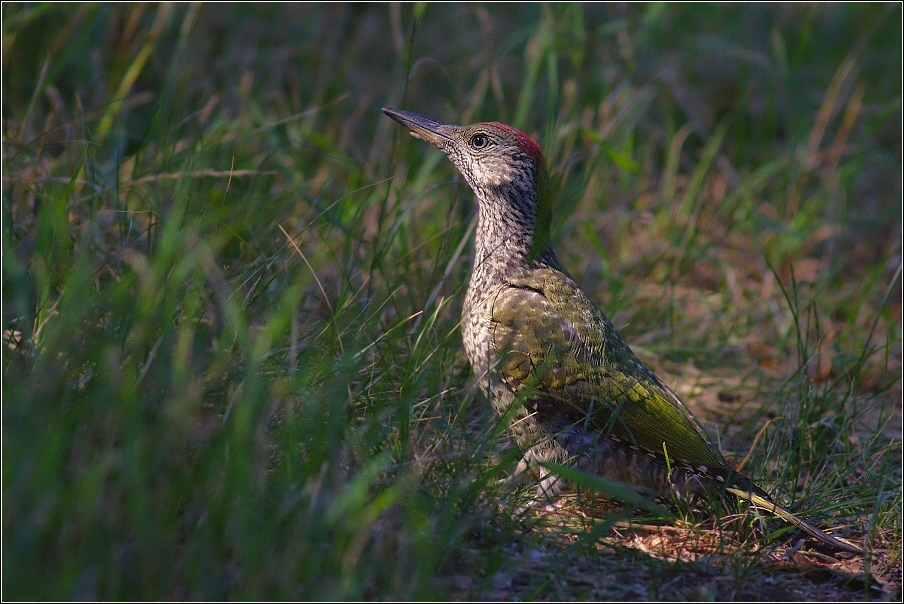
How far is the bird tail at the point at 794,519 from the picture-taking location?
2.84m

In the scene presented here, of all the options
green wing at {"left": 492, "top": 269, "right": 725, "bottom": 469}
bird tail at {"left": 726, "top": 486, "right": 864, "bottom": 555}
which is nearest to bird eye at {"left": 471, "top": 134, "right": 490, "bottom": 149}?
A: green wing at {"left": 492, "top": 269, "right": 725, "bottom": 469}

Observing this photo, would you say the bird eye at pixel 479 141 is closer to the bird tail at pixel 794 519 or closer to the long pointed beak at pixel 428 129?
the long pointed beak at pixel 428 129

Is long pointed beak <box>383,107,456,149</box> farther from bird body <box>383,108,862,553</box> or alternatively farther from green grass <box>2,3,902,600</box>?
bird body <box>383,108,862,553</box>

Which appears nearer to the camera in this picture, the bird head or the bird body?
the bird body

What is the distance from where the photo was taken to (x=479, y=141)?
3721 millimetres

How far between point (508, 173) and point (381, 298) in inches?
26.0

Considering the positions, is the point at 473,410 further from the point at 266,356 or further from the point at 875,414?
the point at 875,414

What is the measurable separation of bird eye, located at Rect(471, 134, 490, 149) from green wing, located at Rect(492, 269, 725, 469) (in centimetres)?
61

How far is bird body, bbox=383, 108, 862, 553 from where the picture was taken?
10.4 ft

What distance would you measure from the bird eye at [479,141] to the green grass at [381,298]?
12.0 inches

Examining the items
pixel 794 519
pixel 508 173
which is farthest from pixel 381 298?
pixel 794 519

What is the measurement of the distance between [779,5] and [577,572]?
17.8 feet

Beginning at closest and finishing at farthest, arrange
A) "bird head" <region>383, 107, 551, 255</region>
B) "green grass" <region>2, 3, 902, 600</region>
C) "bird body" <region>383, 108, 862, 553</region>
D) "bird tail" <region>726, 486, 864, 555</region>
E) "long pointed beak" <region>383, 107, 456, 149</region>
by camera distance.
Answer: "green grass" <region>2, 3, 902, 600</region>, "bird tail" <region>726, 486, 864, 555</region>, "bird body" <region>383, 108, 862, 553</region>, "bird head" <region>383, 107, 551, 255</region>, "long pointed beak" <region>383, 107, 456, 149</region>

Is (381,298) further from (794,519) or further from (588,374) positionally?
(794,519)
